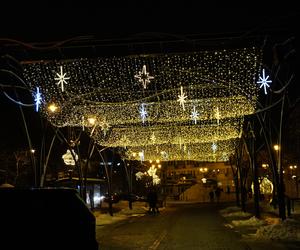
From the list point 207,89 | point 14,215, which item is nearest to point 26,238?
point 14,215

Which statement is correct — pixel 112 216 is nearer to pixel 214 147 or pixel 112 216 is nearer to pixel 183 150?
pixel 214 147

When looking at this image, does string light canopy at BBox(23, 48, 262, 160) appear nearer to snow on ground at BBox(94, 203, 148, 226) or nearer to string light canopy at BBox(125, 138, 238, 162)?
snow on ground at BBox(94, 203, 148, 226)

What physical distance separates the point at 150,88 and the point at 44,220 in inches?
731

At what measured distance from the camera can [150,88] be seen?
2600cm

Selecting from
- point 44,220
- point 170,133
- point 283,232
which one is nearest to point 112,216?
point 170,133

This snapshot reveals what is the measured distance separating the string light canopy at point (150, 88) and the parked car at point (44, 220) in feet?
26.8

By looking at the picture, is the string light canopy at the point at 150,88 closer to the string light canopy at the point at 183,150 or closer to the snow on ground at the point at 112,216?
the snow on ground at the point at 112,216

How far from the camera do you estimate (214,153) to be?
57969 millimetres

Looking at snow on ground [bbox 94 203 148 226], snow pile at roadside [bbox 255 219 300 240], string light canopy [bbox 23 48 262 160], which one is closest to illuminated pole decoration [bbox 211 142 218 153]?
snow on ground [bbox 94 203 148 226]

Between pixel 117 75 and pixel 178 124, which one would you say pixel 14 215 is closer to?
pixel 117 75

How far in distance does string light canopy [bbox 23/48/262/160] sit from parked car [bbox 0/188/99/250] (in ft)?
26.8

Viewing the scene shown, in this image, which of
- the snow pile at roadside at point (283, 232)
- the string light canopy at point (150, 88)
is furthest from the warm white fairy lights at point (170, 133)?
the snow pile at roadside at point (283, 232)

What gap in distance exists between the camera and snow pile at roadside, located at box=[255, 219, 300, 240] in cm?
1791

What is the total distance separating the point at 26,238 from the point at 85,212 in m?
1.06
